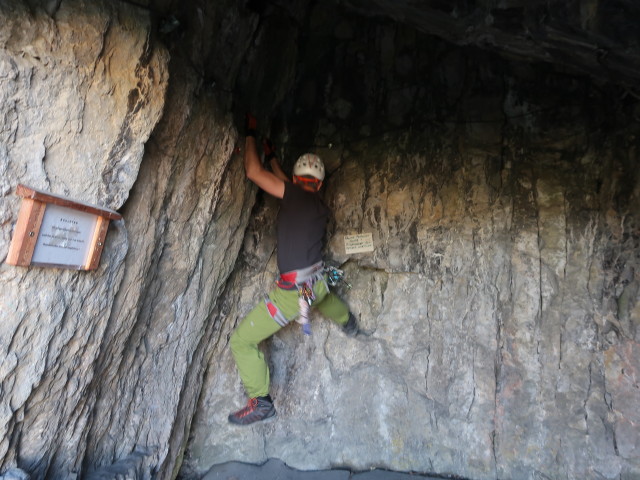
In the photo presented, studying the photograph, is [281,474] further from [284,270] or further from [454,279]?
[454,279]

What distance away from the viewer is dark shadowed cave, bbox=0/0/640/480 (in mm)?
1757

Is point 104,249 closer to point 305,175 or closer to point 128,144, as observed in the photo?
point 128,144

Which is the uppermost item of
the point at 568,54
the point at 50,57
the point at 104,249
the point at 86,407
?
the point at 568,54

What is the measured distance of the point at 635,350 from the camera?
292 centimetres

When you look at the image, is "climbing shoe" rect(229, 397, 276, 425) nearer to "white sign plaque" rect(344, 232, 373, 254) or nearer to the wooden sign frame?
"white sign plaque" rect(344, 232, 373, 254)

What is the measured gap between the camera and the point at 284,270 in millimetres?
3156

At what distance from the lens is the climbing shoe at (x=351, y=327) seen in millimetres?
3626

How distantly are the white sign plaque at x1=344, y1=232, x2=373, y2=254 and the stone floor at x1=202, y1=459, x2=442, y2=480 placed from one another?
1.81m

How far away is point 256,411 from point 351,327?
1.05m

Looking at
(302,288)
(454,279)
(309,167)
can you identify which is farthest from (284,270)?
(454,279)

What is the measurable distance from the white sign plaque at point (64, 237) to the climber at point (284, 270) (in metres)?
1.47

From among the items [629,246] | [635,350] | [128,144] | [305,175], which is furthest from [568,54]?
[128,144]

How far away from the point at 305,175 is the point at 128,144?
151cm

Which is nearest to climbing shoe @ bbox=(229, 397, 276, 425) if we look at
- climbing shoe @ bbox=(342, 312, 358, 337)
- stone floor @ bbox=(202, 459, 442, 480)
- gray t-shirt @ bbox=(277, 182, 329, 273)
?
stone floor @ bbox=(202, 459, 442, 480)
